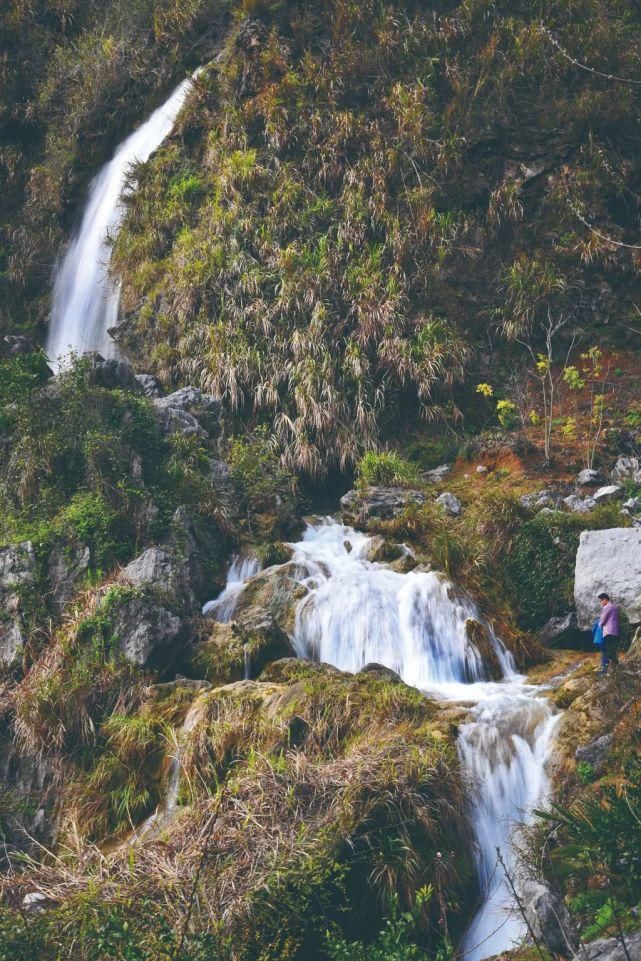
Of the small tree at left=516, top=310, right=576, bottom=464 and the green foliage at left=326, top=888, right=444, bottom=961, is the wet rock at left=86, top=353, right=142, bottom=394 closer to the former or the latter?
the small tree at left=516, top=310, right=576, bottom=464

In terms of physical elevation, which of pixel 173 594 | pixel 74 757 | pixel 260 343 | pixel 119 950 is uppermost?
pixel 260 343

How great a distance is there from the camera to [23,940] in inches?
197

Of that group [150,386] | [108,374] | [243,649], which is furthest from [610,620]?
[150,386]

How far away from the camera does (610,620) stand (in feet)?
29.1

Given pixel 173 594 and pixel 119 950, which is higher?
pixel 173 594

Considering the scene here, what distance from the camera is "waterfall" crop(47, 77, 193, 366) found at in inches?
758

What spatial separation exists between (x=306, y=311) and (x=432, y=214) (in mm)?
3754

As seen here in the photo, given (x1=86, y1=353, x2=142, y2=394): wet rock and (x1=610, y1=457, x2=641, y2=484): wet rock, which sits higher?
(x1=86, y1=353, x2=142, y2=394): wet rock

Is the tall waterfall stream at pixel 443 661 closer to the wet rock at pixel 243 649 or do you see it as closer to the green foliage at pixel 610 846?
the wet rock at pixel 243 649

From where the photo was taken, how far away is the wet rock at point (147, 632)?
357 inches

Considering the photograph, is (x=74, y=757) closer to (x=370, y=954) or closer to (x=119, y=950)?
(x=119, y=950)

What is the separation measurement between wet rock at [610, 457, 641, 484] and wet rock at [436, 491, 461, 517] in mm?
2595

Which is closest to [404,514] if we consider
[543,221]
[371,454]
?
[371,454]

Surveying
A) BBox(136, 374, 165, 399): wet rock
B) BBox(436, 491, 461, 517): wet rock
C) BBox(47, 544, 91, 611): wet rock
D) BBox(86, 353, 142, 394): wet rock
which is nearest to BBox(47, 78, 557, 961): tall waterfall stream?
BBox(436, 491, 461, 517): wet rock
